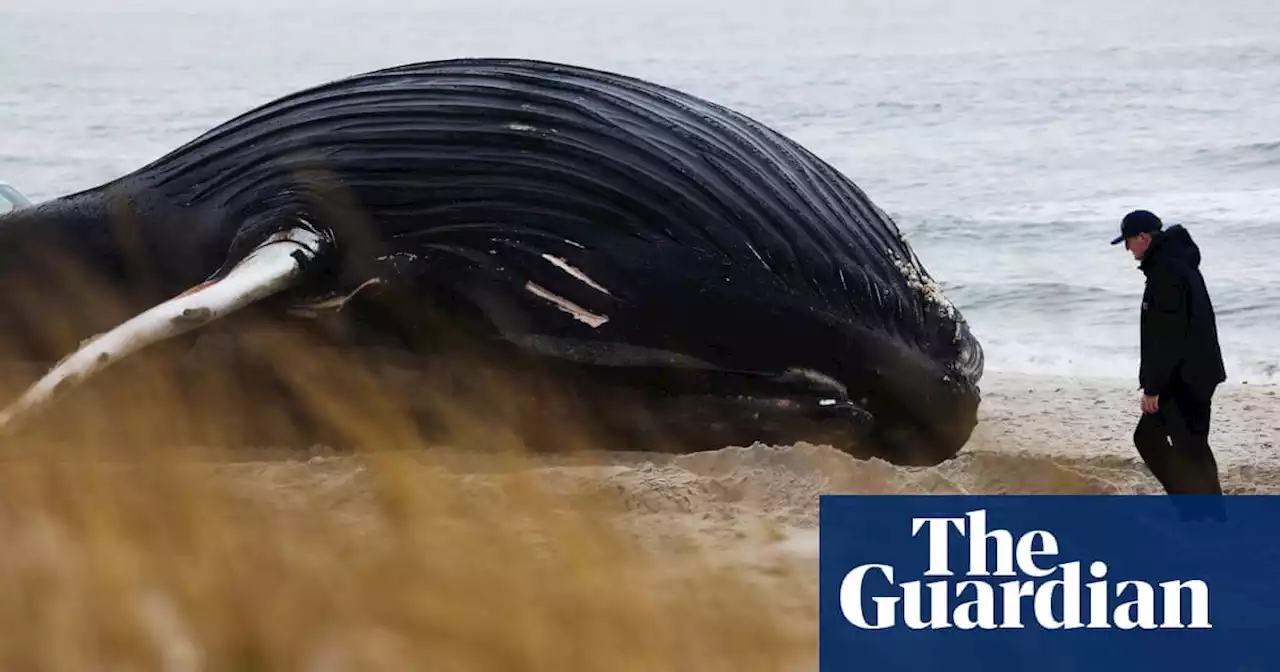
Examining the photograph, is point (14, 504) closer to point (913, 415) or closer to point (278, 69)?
point (913, 415)

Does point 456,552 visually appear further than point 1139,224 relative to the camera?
No

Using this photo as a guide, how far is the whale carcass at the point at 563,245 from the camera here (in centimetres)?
339

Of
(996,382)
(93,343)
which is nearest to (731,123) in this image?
(93,343)

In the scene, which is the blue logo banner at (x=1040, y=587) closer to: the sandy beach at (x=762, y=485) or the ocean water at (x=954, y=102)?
the sandy beach at (x=762, y=485)

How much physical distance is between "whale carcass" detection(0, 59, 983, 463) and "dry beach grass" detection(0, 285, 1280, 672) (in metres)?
0.29

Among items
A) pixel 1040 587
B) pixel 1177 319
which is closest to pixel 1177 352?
pixel 1177 319

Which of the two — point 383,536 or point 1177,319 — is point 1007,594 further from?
point 383,536

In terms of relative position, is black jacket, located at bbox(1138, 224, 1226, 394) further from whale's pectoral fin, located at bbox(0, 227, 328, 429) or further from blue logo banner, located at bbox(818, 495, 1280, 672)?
whale's pectoral fin, located at bbox(0, 227, 328, 429)

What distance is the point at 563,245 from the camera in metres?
3.41

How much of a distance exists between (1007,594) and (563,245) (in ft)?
Answer: 5.21

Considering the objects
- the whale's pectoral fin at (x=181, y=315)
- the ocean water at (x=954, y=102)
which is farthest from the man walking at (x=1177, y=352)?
the ocean water at (x=954, y=102)

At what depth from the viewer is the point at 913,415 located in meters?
3.73

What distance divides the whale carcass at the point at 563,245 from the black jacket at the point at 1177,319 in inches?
38.1

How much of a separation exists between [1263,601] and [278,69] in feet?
113
